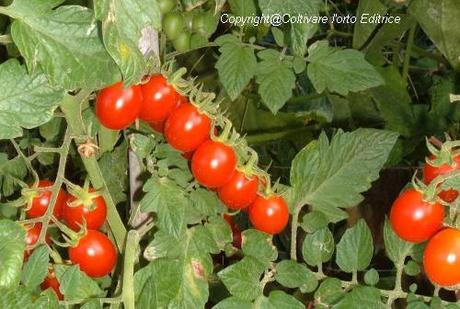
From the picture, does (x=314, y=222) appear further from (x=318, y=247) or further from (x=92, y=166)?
(x=92, y=166)

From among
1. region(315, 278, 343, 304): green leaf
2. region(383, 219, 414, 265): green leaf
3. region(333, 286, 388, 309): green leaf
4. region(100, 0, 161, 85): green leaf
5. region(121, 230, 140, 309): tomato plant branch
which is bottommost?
region(315, 278, 343, 304): green leaf

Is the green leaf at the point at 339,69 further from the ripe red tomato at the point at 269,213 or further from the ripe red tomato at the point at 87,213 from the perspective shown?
the ripe red tomato at the point at 87,213

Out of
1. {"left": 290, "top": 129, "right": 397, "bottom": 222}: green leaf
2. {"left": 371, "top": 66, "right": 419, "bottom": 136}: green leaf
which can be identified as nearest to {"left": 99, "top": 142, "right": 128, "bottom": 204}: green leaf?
{"left": 290, "top": 129, "right": 397, "bottom": 222}: green leaf

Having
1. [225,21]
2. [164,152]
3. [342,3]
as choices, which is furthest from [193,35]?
[342,3]

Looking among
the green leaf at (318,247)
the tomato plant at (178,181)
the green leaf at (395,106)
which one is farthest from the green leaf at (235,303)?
the green leaf at (395,106)

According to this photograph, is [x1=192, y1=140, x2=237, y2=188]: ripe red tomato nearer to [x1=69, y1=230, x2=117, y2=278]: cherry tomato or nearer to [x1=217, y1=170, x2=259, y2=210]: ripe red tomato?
[x1=217, y1=170, x2=259, y2=210]: ripe red tomato

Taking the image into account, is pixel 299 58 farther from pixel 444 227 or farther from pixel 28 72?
pixel 28 72

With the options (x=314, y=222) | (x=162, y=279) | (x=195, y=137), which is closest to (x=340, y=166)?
(x=314, y=222)
